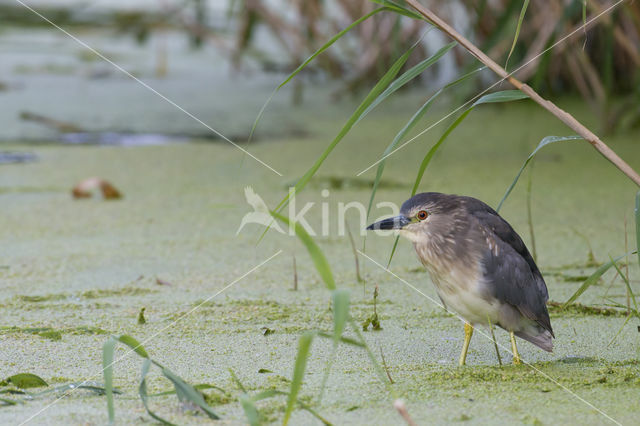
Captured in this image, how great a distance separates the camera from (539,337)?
167 centimetres

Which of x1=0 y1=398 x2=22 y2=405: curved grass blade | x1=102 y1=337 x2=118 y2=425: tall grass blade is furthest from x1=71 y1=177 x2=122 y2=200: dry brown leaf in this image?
x1=102 y1=337 x2=118 y2=425: tall grass blade

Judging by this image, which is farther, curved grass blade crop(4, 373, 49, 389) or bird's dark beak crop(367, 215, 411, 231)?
bird's dark beak crop(367, 215, 411, 231)

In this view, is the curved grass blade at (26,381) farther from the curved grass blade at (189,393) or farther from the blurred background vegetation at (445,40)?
the blurred background vegetation at (445,40)

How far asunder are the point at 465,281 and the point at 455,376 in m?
0.20

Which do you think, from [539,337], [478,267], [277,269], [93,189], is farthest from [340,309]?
[93,189]

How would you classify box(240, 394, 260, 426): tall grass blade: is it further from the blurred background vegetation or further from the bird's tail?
the blurred background vegetation

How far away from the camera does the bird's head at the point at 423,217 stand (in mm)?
1699

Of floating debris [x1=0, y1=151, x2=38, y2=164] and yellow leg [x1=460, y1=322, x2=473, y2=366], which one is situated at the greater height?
floating debris [x1=0, y1=151, x2=38, y2=164]

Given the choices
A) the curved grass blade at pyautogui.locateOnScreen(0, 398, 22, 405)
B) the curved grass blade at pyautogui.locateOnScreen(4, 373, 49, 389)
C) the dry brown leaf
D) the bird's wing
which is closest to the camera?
the curved grass blade at pyautogui.locateOnScreen(0, 398, 22, 405)

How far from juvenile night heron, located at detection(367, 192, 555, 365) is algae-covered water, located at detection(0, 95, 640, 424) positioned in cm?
9

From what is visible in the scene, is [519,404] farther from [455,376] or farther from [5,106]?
[5,106]

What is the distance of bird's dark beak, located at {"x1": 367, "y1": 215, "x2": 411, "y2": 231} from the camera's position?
1.72 meters

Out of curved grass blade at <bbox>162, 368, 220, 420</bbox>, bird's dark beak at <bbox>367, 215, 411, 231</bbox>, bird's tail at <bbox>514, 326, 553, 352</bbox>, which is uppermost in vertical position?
bird's dark beak at <bbox>367, 215, 411, 231</bbox>

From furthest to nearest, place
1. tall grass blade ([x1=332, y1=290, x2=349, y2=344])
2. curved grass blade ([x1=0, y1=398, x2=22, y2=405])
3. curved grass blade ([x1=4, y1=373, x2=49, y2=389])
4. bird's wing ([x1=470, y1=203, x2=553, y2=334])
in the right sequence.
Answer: bird's wing ([x1=470, y1=203, x2=553, y2=334]) < curved grass blade ([x1=4, y1=373, x2=49, y2=389]) < curved grass blade ([x1=0, y1=398, x2=22, y2=405]) < tall grass blade ([x1=332, y1=290, x2=349, y2=344])
